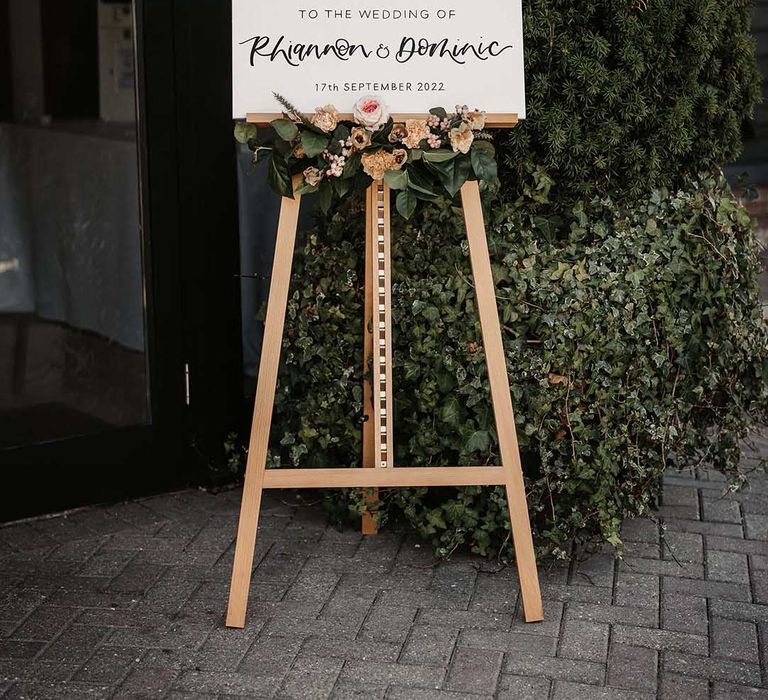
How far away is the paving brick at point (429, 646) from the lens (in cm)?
294

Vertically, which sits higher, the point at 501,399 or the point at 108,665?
the point at 501,399

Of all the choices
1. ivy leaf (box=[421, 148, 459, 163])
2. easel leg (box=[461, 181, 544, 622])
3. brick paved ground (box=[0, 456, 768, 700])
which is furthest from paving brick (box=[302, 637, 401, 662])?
ivy leaf (box=[421, 148, 459, 163])

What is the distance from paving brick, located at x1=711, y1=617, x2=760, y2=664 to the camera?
2.99m

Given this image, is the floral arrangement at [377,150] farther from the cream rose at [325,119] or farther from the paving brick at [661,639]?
the paving brick at [661,639]

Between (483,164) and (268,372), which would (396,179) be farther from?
(268,372)

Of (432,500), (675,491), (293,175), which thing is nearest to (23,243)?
(293,175)

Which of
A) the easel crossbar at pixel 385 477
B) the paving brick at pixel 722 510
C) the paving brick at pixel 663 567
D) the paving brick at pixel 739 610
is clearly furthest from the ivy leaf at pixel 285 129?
the paving brick at pixel 722 510

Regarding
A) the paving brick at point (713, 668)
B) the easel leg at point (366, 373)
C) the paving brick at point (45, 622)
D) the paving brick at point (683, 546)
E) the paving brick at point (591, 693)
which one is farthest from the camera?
the paving brick at point (683, 546)

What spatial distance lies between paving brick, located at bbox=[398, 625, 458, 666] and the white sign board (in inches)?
55.0

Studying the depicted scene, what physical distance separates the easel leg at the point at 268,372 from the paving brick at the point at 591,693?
0.88 metres

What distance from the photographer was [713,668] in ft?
9.58

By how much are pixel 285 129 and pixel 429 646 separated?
140cm

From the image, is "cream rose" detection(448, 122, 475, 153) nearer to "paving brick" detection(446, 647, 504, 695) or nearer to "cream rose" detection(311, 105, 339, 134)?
"cream rose" detection(311, 105, 339, 134)

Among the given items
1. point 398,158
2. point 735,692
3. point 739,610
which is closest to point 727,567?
point 739,610
